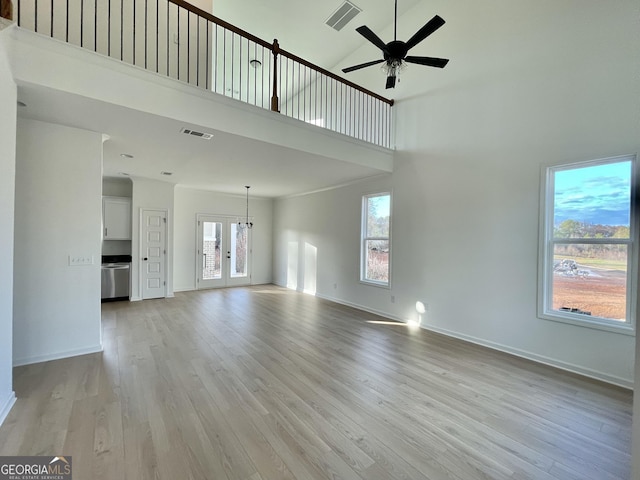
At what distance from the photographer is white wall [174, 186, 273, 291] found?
7.30 meters

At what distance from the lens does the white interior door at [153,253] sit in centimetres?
631

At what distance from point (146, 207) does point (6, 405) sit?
15.9 ft

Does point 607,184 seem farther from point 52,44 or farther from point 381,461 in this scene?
point 52,44

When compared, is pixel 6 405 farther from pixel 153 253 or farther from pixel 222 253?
pixel 222 253

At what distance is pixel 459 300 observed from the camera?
4.08 meters

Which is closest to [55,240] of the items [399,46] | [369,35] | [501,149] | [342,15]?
[369,35]

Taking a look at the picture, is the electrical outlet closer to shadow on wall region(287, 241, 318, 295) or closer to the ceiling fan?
the ceiling fan

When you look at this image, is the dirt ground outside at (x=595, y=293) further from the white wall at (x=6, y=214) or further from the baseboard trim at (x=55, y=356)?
the baseboard trim at (x=55, y=356)

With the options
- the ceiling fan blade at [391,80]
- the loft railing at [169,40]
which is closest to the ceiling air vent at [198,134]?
the loft railing at [169,40]

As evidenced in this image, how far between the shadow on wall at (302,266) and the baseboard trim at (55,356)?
15.0ft

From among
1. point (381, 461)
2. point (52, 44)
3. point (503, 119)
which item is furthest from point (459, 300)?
point (52, 44)

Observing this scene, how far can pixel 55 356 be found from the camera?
316 cm

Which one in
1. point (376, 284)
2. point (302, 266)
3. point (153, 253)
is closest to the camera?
point (376, 284)

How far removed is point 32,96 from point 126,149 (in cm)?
153
